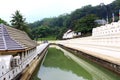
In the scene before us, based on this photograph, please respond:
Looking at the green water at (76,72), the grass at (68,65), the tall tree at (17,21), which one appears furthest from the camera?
the tall tree at (17,21)

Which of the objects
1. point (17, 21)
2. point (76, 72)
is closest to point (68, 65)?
point (76, 72)

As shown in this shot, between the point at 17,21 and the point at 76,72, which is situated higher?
the point at 17,21

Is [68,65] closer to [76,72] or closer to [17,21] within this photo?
[76,72]

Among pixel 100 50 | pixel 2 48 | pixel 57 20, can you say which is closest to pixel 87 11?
pixel 57 20

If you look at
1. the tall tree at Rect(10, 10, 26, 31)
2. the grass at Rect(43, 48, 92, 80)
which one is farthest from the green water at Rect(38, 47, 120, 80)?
the tall tree at Rect(10, 10, 26, 31)

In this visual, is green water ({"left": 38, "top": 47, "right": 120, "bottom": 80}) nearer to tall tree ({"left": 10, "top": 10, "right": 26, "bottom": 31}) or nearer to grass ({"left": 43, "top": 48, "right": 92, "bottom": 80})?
grass ({"left": 43, "top": 48, "right": 92, "bottom": 80})

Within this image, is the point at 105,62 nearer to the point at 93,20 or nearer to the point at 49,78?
the point at 49,78

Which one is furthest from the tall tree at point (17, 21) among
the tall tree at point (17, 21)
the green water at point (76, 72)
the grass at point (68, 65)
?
the green water at point (76, 72)

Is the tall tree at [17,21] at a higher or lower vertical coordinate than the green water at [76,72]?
higher

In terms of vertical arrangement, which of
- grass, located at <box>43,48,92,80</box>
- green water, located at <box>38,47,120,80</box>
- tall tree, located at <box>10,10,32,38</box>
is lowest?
grass, located at <box>43,48,92,80</box>

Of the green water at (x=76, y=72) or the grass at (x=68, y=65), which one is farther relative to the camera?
the grass at (x=68, y=65)

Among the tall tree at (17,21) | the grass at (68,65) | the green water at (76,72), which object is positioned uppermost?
the tall tree at (17,21)

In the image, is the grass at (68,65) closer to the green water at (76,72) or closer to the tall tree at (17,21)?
the green water at (76,72)

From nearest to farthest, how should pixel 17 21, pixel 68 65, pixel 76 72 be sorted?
1. pixel 76 72
2. pixel 68 65
3. pixel 17 21
